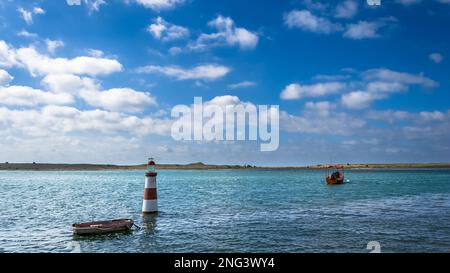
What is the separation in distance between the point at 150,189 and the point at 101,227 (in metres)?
8.93

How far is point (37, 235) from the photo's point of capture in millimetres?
28000

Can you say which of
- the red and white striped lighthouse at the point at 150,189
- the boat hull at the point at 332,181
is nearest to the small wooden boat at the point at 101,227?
the red and white striped lighthouse at the point at 150,189

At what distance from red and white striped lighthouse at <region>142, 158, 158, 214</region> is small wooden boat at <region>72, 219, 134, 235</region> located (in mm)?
6439

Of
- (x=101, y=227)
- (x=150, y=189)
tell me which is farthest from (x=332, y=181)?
(x=101, y=227)

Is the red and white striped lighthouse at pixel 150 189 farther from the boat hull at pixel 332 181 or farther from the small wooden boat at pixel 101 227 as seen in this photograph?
the boat hull at pixel 332 181

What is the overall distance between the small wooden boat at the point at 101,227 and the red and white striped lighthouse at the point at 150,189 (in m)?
6.44

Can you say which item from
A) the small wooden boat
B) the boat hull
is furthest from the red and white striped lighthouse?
the boat hull

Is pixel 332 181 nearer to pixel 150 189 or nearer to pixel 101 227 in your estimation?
pixel 150 189

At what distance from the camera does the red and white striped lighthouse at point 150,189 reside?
35.2 metres

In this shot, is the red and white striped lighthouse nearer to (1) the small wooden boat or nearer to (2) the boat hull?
(1) the small wooden boat

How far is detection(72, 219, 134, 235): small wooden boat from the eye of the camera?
27078 millimetres

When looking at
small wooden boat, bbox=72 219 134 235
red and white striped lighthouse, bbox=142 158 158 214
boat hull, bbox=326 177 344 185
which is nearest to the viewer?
small wooden boat, bbox=72 219 134 235

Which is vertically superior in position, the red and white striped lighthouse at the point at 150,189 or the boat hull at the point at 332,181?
the red and white striped lighthouse at the point at 150,189
